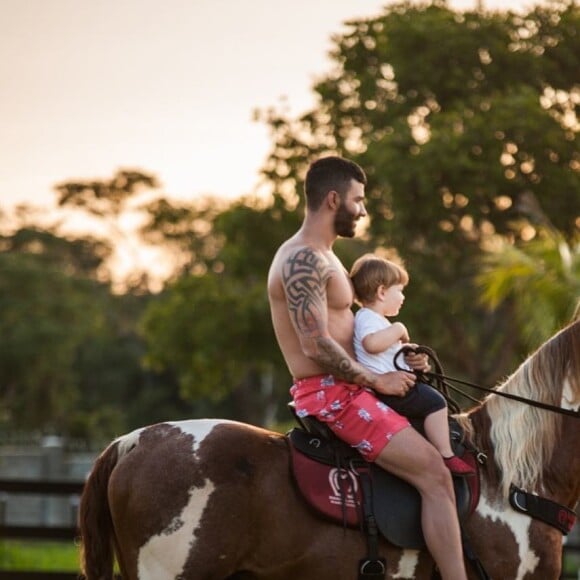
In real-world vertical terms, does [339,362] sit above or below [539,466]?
above

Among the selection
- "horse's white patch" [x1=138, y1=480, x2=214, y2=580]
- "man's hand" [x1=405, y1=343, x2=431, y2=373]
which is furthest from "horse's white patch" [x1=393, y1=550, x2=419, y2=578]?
"horse's white patch" [x1=138, y1=480, x2=214, y2=580]

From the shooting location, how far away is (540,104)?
2155 cm


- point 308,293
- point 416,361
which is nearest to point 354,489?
point 416,361

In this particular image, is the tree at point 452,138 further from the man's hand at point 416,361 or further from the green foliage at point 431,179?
the man's hand at point 416,361

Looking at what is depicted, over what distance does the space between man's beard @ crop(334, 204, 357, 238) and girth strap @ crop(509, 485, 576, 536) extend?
4.45 ft

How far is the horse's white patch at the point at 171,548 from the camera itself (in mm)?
4680

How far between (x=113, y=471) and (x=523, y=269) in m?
8.83

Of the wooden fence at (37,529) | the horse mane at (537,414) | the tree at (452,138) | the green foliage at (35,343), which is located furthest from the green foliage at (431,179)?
the green foliage at (35,343)

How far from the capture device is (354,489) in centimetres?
492

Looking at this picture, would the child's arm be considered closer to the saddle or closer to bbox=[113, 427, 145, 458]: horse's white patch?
the saddle

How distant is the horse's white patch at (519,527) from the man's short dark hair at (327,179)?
1.50 m

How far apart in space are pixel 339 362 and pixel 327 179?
0.82m

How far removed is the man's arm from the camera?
15.9 feet

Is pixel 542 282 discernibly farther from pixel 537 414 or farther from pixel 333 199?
pixel 333 199
